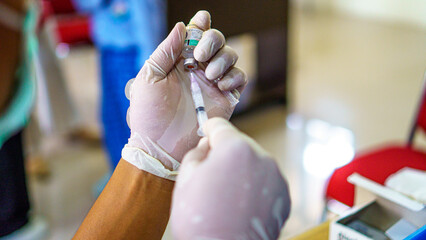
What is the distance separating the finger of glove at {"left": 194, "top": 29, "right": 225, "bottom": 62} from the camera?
30.5 inches

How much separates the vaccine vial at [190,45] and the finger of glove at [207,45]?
3 cm

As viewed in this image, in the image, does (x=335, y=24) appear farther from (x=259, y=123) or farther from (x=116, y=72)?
(x=116, y=72)

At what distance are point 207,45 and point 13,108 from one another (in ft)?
2.74

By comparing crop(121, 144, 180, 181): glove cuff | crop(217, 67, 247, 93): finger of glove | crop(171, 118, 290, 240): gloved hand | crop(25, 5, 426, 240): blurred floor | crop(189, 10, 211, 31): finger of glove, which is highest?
crop(189, 10, 211, 31): finger of glove

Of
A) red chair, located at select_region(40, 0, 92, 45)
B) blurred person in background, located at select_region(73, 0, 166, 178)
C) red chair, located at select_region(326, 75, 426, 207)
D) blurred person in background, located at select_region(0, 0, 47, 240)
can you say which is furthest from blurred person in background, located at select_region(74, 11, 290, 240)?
red chair, located at select_region(40, 0, 92, 45)

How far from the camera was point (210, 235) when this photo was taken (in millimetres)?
570

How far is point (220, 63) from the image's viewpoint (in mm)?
802

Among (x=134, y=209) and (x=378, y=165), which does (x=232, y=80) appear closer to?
(x=134, y=209)

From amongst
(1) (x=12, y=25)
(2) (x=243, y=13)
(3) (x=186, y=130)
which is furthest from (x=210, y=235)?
(2) (x=243, y=13)

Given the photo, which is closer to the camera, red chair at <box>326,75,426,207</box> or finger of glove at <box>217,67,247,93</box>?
finger of glove at <box>217,67,247,93</box>

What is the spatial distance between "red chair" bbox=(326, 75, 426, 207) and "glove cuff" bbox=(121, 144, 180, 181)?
0.60 m

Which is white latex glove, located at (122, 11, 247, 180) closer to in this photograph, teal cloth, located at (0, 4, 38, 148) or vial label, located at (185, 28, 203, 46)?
vial label, located at (185, 28, 203, 46)

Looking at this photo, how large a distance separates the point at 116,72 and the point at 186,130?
1116 mm

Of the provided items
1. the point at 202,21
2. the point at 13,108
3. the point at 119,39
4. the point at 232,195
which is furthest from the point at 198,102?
the point at 119,39
